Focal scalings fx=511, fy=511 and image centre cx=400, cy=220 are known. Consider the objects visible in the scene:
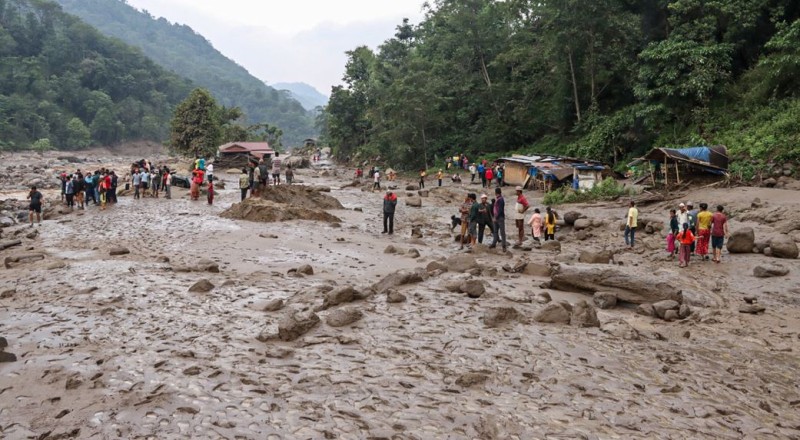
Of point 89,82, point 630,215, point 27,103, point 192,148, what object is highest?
point 89,82

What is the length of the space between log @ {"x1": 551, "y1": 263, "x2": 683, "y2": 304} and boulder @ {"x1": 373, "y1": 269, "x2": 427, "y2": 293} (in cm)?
285

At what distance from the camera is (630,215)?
51.9 ft

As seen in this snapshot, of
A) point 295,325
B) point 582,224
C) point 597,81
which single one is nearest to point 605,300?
point 295,325

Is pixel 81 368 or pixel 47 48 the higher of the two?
pixel 47 48

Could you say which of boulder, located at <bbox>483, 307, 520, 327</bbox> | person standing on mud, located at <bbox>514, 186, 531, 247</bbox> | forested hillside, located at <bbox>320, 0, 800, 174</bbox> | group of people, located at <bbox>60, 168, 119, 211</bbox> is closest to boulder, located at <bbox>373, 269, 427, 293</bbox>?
boulder, located at <bbox>483, 307, 520, 327</bbox>

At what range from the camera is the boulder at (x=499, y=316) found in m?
7.98

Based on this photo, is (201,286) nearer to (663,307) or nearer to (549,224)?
(663,307)

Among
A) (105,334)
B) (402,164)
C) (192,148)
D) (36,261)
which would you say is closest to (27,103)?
(192,148)

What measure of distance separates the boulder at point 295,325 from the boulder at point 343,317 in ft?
0.75

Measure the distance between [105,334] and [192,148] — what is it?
157 feet

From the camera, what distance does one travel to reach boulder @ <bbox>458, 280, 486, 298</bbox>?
950cm

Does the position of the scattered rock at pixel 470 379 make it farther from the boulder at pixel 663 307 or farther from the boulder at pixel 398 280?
the boulder at pixel 663 307

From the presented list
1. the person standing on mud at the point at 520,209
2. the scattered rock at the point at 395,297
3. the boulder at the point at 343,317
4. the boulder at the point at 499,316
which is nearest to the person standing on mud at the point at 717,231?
the person standing on mud at the point at 520,209

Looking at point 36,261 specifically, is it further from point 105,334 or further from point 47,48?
point 47,48
